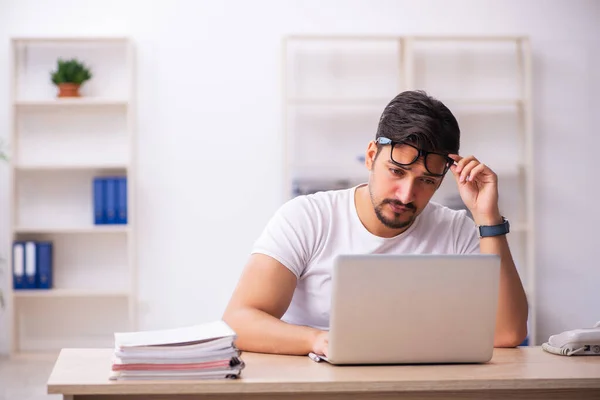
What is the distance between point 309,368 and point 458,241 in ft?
2.60

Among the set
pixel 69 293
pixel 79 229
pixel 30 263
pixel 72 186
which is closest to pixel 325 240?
pixel 79 229

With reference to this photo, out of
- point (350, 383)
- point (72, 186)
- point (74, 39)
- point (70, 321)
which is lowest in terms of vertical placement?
point (70, 321)

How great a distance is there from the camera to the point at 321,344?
180 centimetres

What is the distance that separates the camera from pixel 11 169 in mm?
4945

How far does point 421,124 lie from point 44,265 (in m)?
3.43

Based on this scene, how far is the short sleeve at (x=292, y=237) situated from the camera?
214 centimetres

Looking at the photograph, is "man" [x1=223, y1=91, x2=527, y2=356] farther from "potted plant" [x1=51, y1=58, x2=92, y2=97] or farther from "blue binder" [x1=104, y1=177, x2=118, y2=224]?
"potted plant" [x1=51, y1=58, x2=92, y2=97]

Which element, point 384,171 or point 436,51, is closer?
point 384,171

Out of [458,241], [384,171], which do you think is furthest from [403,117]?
[458,241]

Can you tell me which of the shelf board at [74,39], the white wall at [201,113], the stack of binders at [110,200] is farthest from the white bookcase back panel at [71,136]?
the shelf board at [74,39]

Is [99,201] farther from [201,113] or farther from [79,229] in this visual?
[201,113]

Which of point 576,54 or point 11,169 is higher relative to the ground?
point 576,54

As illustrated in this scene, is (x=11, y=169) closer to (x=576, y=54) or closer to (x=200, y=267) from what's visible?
(x=200, y=267)

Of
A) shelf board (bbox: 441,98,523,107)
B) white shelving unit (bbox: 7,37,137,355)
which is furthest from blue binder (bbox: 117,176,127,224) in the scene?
shelf board (bbox: 441,98,523,107)
